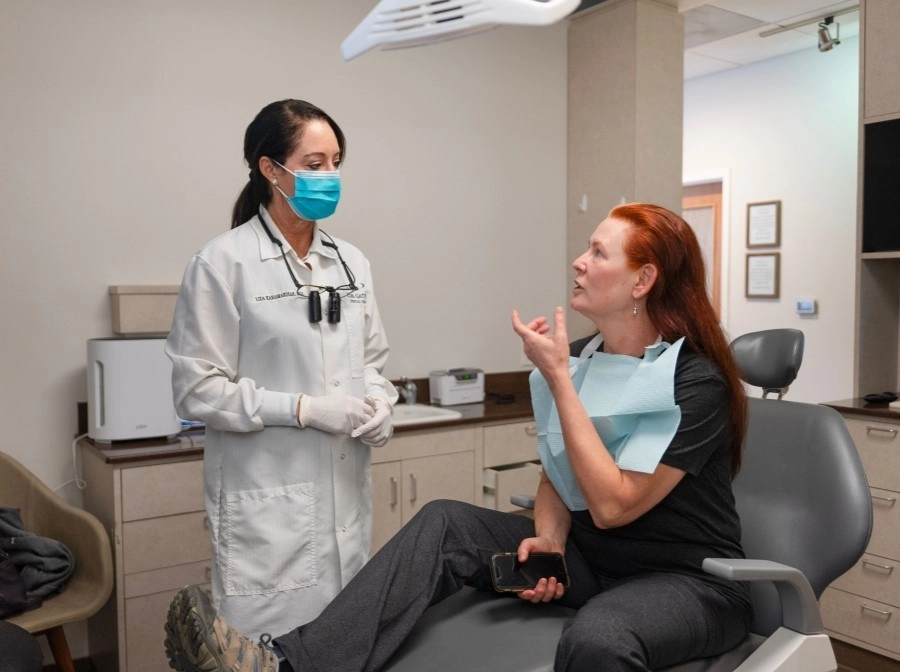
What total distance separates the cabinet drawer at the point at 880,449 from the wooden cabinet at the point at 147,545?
2.17 meters

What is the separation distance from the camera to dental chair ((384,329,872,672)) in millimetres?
1389

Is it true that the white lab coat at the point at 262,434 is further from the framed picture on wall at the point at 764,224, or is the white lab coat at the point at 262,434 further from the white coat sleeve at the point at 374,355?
the framed picture on wall at the point at 764,224

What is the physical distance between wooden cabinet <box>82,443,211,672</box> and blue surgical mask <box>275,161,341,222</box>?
1043 mm

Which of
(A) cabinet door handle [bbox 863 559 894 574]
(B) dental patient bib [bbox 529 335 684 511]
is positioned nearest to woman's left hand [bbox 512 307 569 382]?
(B) dental patient bib [bbox 529 335 684 511]

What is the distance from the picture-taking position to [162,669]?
2480mm

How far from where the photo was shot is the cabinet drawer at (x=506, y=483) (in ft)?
10.2

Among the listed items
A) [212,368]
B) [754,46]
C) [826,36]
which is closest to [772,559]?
[212,368]

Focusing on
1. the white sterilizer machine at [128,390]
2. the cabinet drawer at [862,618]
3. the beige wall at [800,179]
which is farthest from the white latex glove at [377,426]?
the beige wall at [800,179]

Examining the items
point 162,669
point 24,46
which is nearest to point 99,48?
point 24,46

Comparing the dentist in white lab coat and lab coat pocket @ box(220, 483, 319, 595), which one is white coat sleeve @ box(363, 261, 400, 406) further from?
lab coat pocket @ box(220, 483, 319, 595)

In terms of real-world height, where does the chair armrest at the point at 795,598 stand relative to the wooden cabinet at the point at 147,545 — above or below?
above

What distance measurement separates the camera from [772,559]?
161 cm

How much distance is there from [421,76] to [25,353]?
193 centimetres

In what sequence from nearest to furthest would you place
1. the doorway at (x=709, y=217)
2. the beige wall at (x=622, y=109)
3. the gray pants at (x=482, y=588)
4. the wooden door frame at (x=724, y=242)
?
1. the gray pants at (x=482, y=588)
2. the beige wall at (x=622, y=109)
3. the wooden door frame at (x=724, y=242)
4. the doorway at (x=709, y=217)
